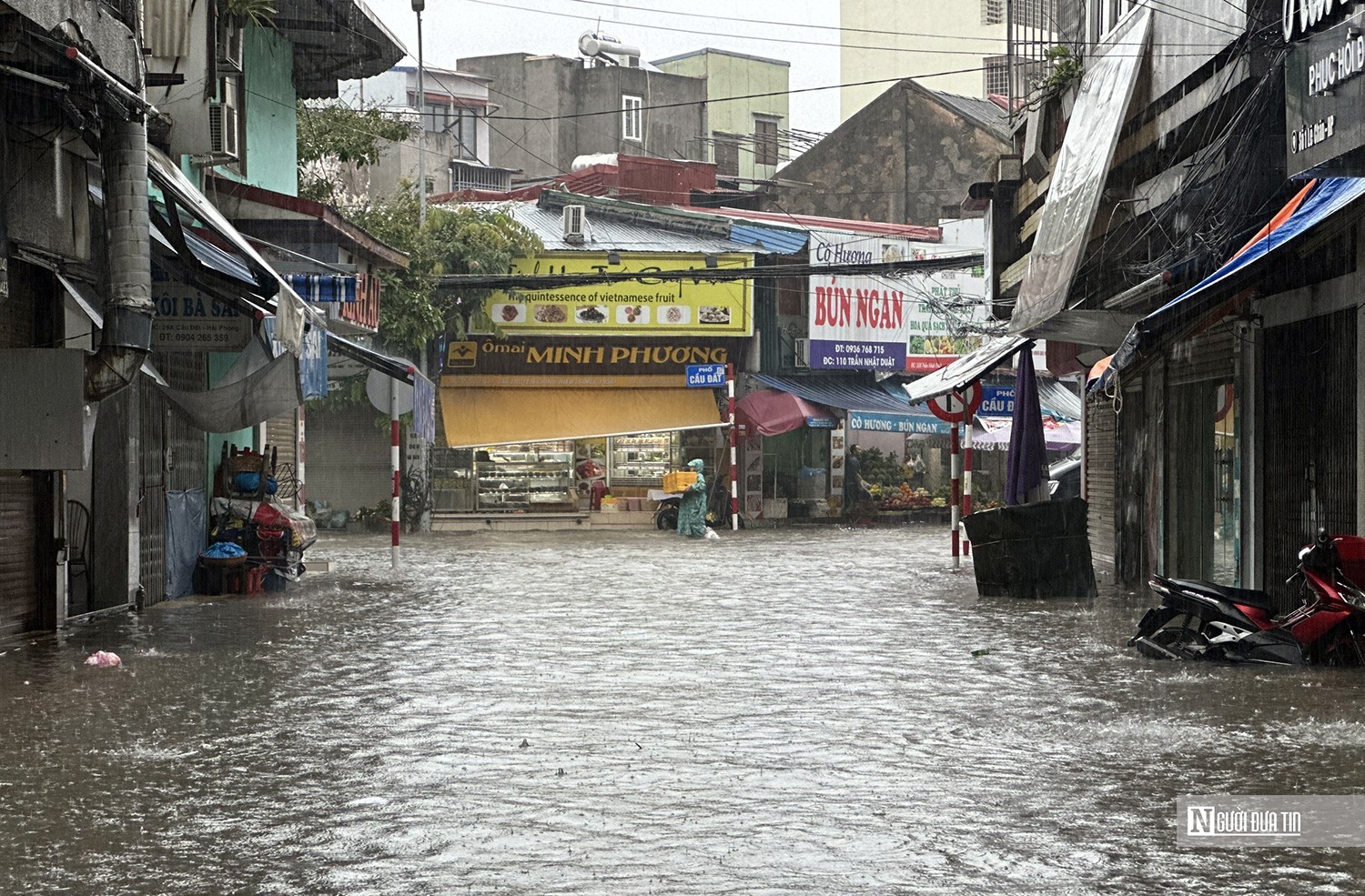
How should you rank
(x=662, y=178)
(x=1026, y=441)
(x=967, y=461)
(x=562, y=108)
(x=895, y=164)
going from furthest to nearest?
(x=562, y=108) → (x=895, y=164) → (x=662, y=178) → (x=967, y=461) → (x=1026, y=441)

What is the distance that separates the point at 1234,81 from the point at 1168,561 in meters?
5.94

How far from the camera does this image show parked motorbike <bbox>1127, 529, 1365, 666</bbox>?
35.4 feet

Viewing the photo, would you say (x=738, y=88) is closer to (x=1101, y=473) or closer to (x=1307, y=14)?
(x=1101, y=473)

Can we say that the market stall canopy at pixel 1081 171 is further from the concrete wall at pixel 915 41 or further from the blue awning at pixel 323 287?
the concrete wall at pixel 915 41

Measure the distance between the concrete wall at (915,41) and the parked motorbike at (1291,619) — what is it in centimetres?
4551

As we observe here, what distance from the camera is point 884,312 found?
128ft

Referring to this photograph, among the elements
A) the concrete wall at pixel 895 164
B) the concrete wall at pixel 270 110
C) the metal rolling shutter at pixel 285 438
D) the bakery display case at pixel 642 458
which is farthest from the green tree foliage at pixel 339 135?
the concrete wall at pixel 895 164

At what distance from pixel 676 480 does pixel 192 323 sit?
64.0 feet

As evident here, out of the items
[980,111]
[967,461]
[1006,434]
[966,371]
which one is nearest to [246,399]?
[966,371]

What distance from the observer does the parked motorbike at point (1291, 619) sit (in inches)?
424

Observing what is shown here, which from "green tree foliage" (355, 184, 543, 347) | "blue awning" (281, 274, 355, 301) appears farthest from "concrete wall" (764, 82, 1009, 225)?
"blue awning" (281, 274, 355, 301)

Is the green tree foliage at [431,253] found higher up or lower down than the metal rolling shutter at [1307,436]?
higher up

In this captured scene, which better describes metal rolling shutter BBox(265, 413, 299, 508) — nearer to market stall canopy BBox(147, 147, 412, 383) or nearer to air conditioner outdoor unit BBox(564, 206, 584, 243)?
market stall canopy BBox(147, 147, 412, 383)

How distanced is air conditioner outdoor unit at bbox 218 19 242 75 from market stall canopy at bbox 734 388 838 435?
19.4m
